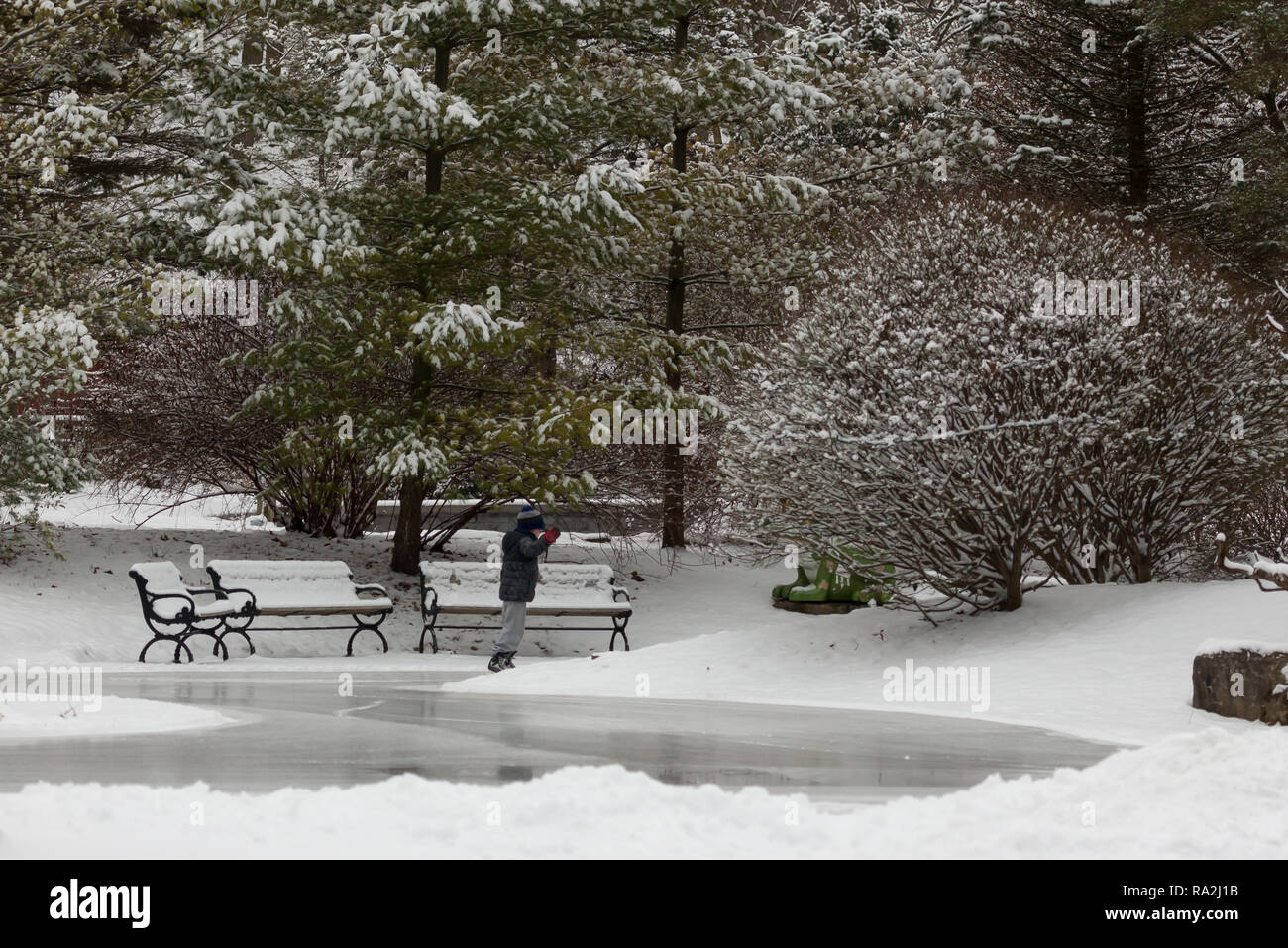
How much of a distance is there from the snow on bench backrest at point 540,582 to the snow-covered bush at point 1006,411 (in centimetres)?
439

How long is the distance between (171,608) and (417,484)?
13.5 feet

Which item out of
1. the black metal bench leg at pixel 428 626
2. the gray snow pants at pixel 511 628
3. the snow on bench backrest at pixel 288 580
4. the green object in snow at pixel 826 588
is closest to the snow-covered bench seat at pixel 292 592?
the snow on bench backrest at pixel 288 580

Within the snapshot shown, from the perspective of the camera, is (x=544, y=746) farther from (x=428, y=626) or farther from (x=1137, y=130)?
(x=1137, y=130)

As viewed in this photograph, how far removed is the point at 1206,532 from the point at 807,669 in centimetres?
827

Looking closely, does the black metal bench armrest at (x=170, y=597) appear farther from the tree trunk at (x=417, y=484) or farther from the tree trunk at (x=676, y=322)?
the tree trunk at (x=676, y=322)

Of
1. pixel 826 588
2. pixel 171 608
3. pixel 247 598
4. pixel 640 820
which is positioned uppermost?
pixel 640 820

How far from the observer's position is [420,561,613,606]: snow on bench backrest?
1936 cm

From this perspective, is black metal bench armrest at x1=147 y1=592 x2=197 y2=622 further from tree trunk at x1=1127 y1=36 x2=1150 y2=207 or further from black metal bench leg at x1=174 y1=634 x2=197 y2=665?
tree trunk at x1=1127 y1=36 x2=1150 y2=207

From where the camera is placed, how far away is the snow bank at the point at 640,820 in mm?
5734

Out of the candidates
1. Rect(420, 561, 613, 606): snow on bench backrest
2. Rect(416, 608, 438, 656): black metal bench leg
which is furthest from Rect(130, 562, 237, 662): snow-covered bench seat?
Rect(420, 561, 613, 606): snow on bench backrest

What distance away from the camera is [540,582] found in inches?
769

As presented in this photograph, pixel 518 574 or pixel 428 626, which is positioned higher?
pixel 518 574

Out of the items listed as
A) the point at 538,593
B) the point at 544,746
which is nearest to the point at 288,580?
the point at 538,593
